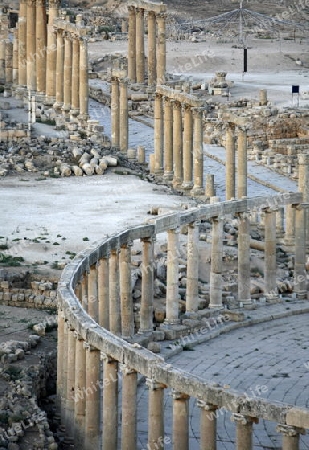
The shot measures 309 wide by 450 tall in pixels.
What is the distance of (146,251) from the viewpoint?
5594 centimetres

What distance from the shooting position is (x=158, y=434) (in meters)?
42.9

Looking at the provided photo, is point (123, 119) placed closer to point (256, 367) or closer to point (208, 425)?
point (256, 367)

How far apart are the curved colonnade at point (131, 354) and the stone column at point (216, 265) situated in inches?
1.2

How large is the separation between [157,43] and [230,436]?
176 ft

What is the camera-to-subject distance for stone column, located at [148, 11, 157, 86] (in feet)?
319

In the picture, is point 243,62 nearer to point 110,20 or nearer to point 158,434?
point 110,20

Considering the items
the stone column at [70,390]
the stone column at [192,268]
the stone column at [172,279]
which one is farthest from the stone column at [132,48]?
the stone column at [70,390]

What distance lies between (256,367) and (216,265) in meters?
6.46

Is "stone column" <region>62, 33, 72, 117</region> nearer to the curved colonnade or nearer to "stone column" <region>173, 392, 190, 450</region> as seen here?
the curved colonnade

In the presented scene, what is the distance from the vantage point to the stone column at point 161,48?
9569 centimetres

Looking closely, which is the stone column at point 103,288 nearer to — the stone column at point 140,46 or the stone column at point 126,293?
the stone column at point 126,293

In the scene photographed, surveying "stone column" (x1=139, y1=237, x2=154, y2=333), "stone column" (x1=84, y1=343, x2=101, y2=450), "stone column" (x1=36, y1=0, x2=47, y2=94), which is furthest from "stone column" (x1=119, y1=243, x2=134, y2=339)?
"stone column" (x1=36, y1=0, x2=47, y2=94)

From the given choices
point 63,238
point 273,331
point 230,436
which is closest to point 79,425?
point 230,436

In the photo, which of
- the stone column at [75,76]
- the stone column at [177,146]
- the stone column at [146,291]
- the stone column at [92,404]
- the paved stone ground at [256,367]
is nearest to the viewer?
the stone column at [92,404]
